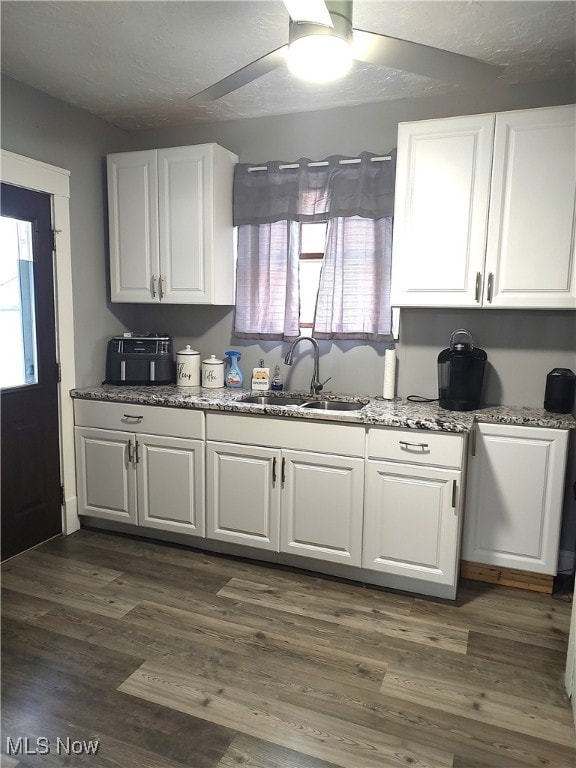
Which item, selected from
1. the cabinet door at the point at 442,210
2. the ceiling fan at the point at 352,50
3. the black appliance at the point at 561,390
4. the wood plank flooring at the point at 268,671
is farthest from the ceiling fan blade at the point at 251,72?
the wood plank flooring at the point at 268,671

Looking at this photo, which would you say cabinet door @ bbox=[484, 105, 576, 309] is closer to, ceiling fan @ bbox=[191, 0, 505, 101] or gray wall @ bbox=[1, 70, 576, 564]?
gray wall @ bbox=[1, 70, 576, 564]

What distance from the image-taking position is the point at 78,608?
2.49 metres

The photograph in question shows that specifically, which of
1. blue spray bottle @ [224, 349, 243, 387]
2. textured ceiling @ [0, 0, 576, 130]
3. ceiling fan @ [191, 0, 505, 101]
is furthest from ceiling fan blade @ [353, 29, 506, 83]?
blue spray bottle @ [224, 349, 243, 387]

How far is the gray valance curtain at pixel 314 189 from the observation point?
118 inches

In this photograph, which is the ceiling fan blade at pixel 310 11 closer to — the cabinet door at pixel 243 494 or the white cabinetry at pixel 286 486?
the white cabinetry at pixel 286 486

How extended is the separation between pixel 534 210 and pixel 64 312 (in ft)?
8.48

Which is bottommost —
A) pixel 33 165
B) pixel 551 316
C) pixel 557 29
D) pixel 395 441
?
pixel 395 441

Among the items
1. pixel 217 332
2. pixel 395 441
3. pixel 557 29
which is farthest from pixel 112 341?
pixel 557 29

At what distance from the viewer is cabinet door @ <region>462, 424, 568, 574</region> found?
2.56 m

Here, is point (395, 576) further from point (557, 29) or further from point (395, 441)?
point (557, 29)

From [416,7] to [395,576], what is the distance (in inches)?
98.5

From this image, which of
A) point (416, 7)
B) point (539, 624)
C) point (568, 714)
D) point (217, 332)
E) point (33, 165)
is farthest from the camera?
point (217, 332)

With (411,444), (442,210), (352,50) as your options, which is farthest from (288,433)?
(352,50)

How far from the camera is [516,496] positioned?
263 centimetres
